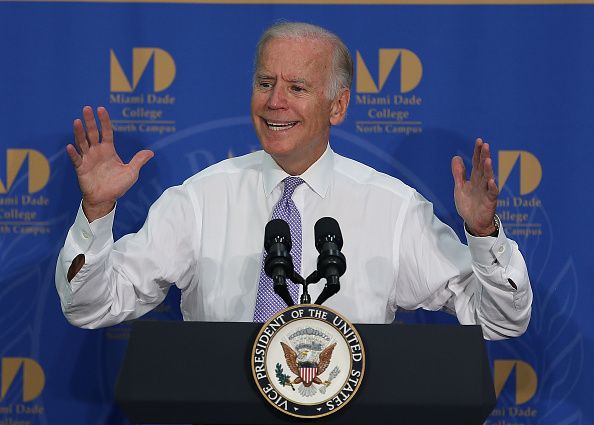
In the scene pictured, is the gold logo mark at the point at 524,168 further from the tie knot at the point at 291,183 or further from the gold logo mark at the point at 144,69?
the gold logo mark at the point at 144,69

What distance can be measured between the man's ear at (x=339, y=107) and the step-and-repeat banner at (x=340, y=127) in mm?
537

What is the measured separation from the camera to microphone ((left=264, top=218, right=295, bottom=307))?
72.6 inches

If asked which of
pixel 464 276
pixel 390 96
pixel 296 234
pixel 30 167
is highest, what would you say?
pixel 390 96

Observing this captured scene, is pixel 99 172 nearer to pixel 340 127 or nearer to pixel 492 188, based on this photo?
pixel 492 188

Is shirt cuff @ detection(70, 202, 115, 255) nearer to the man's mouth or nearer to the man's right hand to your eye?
the man's right hand

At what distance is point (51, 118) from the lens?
3363 millimetres

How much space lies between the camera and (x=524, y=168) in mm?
3312

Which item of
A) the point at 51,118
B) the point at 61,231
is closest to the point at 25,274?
the point at 61,231

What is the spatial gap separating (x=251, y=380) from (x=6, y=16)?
203cm

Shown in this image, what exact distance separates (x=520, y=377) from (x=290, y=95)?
1.40 meters

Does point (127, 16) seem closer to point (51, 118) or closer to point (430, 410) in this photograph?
point (51, 118)

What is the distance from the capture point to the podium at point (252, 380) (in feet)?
5.96

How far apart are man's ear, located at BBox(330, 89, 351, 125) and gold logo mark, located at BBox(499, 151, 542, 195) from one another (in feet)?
2.44

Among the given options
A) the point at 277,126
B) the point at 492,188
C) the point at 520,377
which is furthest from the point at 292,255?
the point at 520,377
